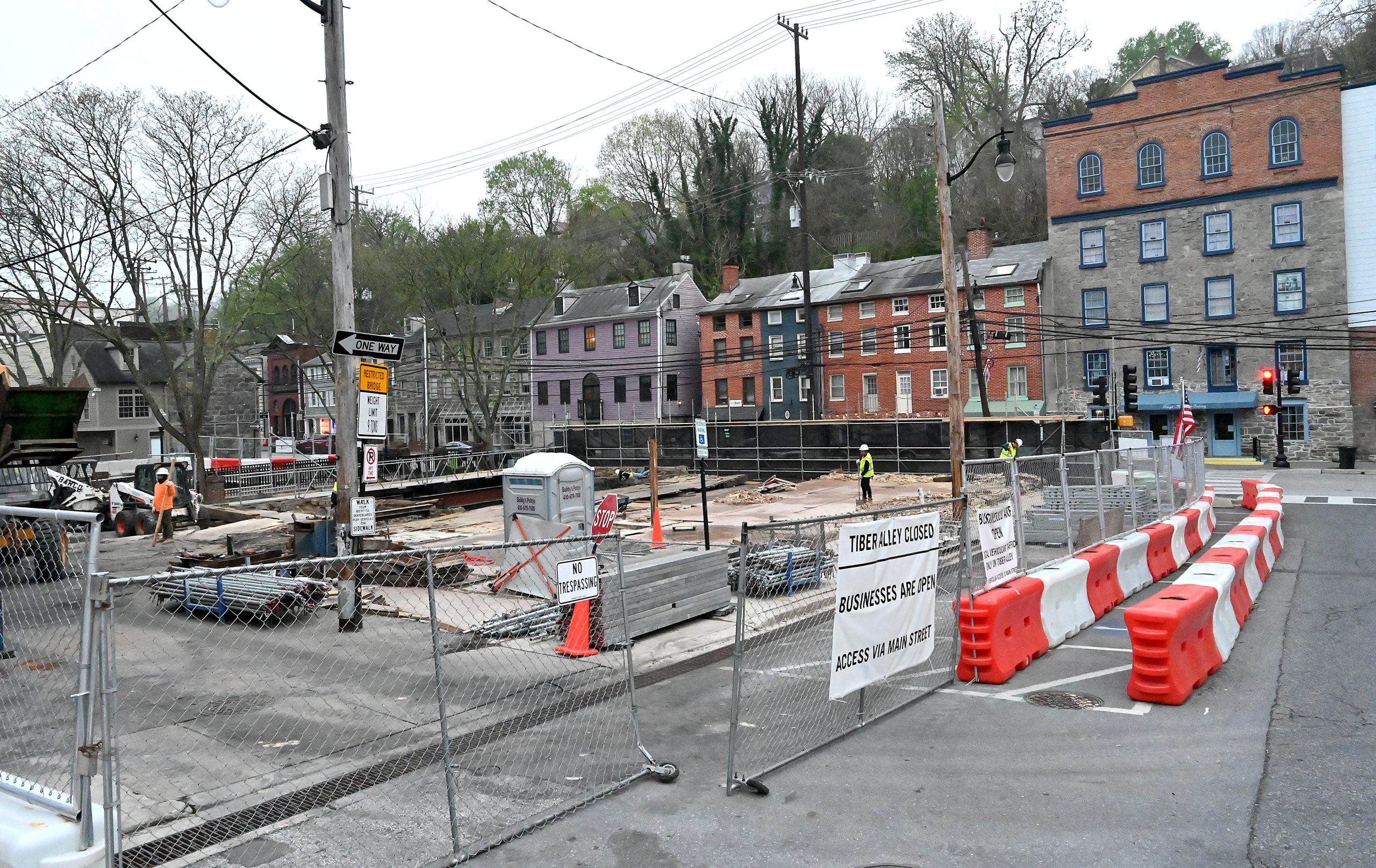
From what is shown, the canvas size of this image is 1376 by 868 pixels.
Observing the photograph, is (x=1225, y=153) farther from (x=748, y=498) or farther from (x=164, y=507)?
(x=164, y=507)

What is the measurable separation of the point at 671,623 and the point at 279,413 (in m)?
73.7

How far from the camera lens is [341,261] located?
1207 cm

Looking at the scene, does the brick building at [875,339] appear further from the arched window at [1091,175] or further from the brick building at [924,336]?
the arched window at [1091,175]

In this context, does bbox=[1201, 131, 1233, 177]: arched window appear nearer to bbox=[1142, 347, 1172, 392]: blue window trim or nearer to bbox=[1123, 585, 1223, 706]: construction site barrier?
bbox=[1142, 347, 1172, 392]: blue window trim

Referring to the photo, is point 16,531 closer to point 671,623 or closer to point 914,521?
point 671,623

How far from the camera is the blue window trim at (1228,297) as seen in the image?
44.4 meters

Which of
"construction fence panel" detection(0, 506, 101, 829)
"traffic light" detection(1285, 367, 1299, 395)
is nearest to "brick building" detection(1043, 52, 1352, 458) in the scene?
"traffic light" detection(1285, 367, 1299, 395)

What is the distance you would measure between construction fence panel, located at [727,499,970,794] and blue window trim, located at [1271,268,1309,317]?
39340mm

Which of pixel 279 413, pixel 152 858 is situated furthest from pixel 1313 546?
pixel 279 413

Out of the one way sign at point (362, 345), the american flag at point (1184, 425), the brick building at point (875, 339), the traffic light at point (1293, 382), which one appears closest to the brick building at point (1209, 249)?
the brick building at point (875, 339)

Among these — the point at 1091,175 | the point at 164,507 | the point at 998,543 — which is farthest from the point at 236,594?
the point at 1091,175

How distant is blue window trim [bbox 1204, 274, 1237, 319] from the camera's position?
4441 centimetres

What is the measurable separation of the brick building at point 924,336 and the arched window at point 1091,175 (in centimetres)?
374

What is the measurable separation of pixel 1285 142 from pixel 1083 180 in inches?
344
